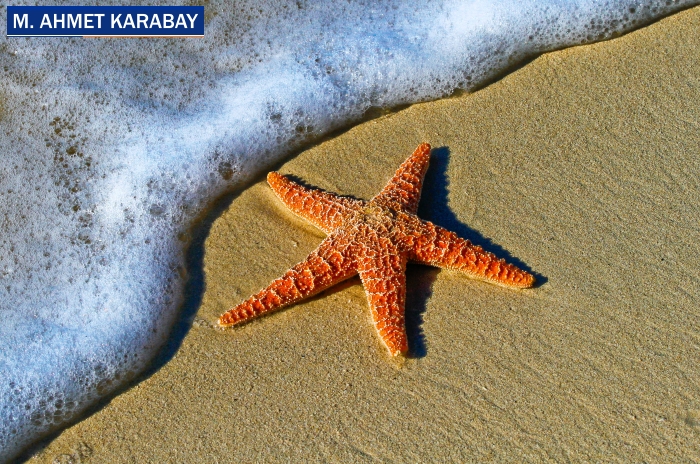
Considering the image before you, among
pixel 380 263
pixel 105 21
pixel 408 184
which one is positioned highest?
pixel 105 21

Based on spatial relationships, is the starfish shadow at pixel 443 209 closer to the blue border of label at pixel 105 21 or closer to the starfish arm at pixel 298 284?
the starfish arm at pixel 298 284

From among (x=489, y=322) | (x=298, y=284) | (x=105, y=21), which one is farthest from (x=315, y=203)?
(x=105, y=21)

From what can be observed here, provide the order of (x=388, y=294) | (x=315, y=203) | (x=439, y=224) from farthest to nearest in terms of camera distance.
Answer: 1. (x=439, y=224)
2. (x=315, y=203)
3. (x=388, y=294)

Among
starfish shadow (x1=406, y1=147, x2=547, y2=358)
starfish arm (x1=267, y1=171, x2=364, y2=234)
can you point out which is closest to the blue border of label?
starfish arm (x1=267, y1=171, x2=364, y2=234)

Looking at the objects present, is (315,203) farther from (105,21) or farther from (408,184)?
(105,21)

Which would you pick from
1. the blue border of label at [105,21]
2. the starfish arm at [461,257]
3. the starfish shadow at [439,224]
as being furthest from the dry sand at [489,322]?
the blue border of label at [105,21]

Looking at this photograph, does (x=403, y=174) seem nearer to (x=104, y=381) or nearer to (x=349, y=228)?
(x=349, y=228)

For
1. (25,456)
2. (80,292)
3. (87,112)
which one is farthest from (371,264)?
(87,112)
